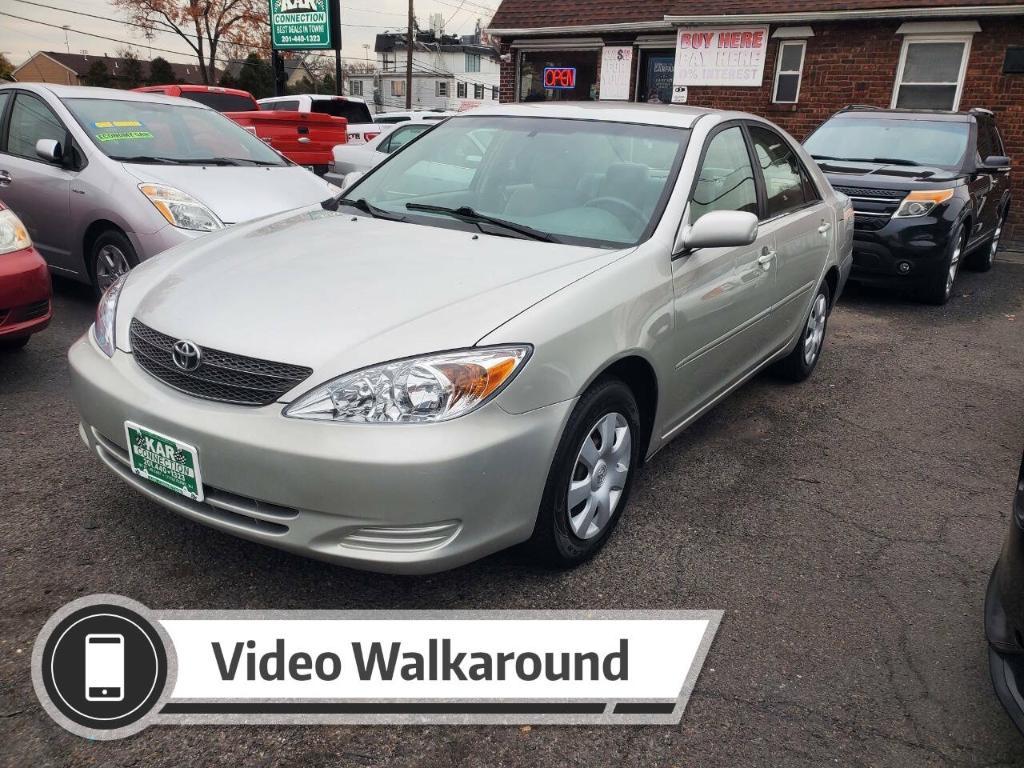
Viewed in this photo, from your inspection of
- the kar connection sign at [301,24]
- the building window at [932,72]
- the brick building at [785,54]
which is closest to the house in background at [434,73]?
the kar connection sign at [301,24]

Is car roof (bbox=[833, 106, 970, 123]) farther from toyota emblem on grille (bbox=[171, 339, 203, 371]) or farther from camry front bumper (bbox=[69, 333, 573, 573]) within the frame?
toyota emblem on grille (bbox=[171, 339, 203, 371])

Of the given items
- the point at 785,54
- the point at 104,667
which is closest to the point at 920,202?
the point at 104,667

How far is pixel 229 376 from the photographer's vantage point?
2410 millimetres

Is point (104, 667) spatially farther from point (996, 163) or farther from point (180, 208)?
point (996, 163)

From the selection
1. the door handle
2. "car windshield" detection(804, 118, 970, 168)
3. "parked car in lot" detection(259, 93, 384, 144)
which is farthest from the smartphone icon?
"parked car in lot" detection(259, 93, 384, 144)

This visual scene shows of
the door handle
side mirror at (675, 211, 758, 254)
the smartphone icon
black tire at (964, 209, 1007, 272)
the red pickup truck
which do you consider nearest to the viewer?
the smartphone icon

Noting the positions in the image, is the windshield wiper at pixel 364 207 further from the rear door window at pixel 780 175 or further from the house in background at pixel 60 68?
the house in background at pixel 60 68

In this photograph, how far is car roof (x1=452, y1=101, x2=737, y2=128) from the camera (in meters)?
3.67

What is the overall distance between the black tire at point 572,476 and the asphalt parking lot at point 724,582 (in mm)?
111

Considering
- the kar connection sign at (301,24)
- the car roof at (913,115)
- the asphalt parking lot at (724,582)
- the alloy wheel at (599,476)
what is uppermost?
the kar connection sign at (301,24)

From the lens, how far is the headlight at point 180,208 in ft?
17.3

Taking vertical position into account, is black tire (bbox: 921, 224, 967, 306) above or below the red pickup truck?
below

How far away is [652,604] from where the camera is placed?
274 centimetres

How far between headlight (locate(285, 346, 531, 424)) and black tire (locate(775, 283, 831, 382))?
3.07 metres
